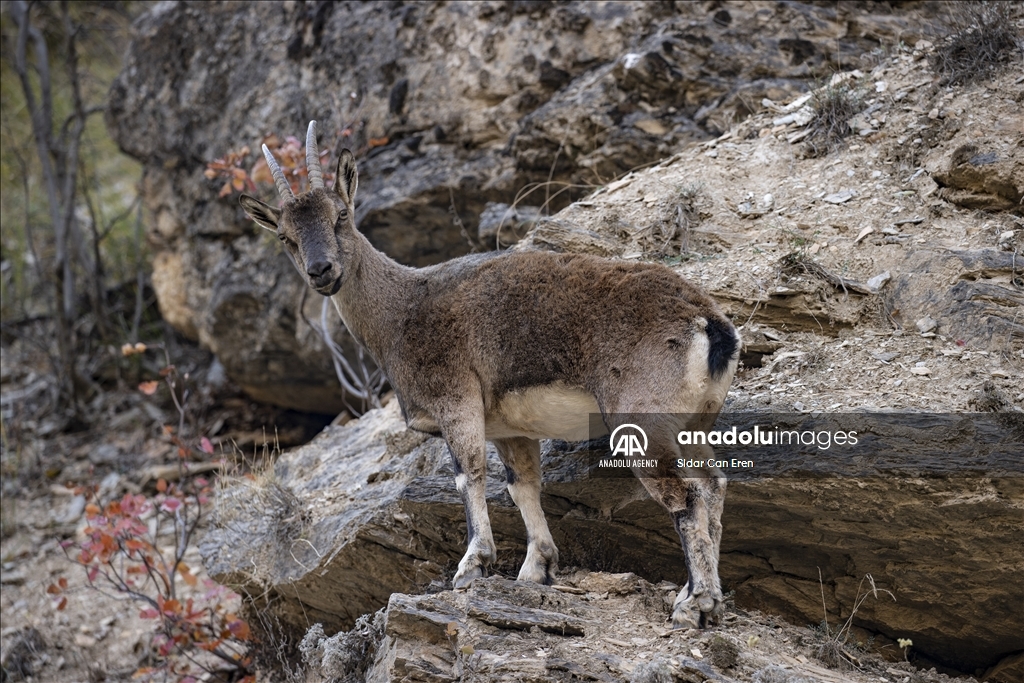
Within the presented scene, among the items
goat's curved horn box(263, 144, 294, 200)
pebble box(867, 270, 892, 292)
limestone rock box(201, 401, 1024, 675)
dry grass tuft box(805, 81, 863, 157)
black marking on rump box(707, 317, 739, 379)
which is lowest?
limestone rock box(201, 401, 1024, 675)

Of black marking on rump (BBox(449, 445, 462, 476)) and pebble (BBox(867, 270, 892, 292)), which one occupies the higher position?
pebble (BBox(867, 270, 892, 292))

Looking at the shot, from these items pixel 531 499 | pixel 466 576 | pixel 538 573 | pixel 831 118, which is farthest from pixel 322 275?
pixel 831 118

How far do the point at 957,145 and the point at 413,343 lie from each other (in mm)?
4340

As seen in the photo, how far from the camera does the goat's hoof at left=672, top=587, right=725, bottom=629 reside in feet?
17.3

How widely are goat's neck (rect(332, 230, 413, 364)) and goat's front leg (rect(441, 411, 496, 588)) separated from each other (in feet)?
3.08

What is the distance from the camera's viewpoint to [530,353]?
5.84 meters

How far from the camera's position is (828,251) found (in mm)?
7082

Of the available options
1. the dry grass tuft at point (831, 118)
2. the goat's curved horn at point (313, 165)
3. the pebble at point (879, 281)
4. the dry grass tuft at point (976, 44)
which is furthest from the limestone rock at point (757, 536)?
the dry grass tuft at point (976, 44)

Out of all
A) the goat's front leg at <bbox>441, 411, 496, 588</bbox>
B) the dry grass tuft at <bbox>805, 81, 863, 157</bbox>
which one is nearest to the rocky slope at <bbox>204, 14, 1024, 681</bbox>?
the dry grass tuft at <bbox>805, 81, 863, 157</bbox>

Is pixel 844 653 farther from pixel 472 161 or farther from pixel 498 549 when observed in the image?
pixel 472 161

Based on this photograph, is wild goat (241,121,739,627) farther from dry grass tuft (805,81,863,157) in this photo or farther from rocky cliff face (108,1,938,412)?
dry grass tuft (805,81,863,157)

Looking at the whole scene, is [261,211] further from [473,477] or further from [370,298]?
[473,477]

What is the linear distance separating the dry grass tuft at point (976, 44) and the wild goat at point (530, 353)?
12.4 feet

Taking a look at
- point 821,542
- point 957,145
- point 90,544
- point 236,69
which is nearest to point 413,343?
point 821,542
